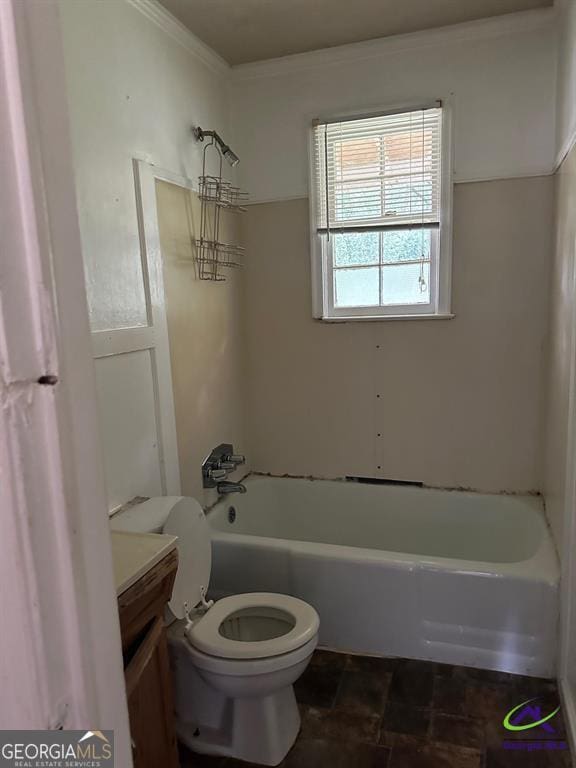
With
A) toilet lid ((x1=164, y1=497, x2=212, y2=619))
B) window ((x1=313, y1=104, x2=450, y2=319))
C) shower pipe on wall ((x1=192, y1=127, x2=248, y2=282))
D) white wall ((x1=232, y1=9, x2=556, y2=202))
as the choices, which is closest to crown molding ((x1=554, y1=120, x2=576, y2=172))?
white wall ((x1=232, y1=9, x2=556, y2=202))

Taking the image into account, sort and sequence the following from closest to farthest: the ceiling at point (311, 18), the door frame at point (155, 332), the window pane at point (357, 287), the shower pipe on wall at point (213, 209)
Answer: the door frame at point (155, 332) → the ceiling at point (311, 18) → the shower pipe on wall at point (213, 209) → the window pane at point (357, 287)

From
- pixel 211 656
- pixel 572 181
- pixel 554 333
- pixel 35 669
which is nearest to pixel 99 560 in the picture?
pixel 35 669

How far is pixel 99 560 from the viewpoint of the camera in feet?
1.90

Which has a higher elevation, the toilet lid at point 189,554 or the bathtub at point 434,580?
the toilet lid at point 189,554

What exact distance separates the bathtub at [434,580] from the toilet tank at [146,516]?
572 millimetres

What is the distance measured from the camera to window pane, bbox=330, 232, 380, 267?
2.82 metres

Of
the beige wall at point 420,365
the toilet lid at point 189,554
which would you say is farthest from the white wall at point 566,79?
the toilet lid at point 189,554

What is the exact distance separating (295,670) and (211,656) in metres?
0.27

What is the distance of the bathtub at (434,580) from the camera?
6.88 feet

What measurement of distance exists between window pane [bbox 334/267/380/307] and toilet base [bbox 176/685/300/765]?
179 cm

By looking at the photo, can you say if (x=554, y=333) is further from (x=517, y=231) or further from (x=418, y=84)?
(x=418, y=84)

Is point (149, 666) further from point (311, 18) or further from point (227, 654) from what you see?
point (311, 18)

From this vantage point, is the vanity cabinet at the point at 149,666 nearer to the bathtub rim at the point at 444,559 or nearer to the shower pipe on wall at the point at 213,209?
the bathtub rim at the point at 444,559

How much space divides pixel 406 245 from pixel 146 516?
178 cm
